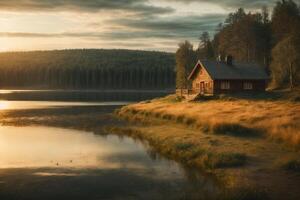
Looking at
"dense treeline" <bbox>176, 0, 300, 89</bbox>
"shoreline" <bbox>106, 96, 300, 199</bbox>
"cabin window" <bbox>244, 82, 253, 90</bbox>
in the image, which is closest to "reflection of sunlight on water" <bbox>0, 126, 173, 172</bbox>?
"shoreline" <bbox>106, 96, 300, 199</bbox>

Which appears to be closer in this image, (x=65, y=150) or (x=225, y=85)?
(x=65, y=150)

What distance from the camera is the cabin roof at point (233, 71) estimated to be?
68.6 metres

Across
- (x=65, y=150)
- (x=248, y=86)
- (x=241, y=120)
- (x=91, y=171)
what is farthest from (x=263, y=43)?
(x=91, y=171)

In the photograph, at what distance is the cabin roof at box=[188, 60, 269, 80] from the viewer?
6862cm

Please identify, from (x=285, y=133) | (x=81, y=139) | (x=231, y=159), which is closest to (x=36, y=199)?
(x=231, y=159)

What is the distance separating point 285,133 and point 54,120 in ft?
111

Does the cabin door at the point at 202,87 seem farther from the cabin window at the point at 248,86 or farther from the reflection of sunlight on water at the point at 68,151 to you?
the reflection of sunlight on water at the point at 68,151

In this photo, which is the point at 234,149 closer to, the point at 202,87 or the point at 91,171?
the point at 91,171

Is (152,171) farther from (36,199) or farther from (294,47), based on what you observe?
(294,47)

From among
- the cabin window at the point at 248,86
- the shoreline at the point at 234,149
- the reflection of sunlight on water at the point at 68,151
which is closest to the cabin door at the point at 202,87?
the cabin window at the point at 248,86

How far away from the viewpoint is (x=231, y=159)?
25.5 m

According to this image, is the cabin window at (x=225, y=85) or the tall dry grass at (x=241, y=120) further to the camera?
the cabin window at (x=225, y=85)

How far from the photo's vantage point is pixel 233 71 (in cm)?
7031

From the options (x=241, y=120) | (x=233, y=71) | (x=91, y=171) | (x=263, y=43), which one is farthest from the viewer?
(x=263, y=43)
